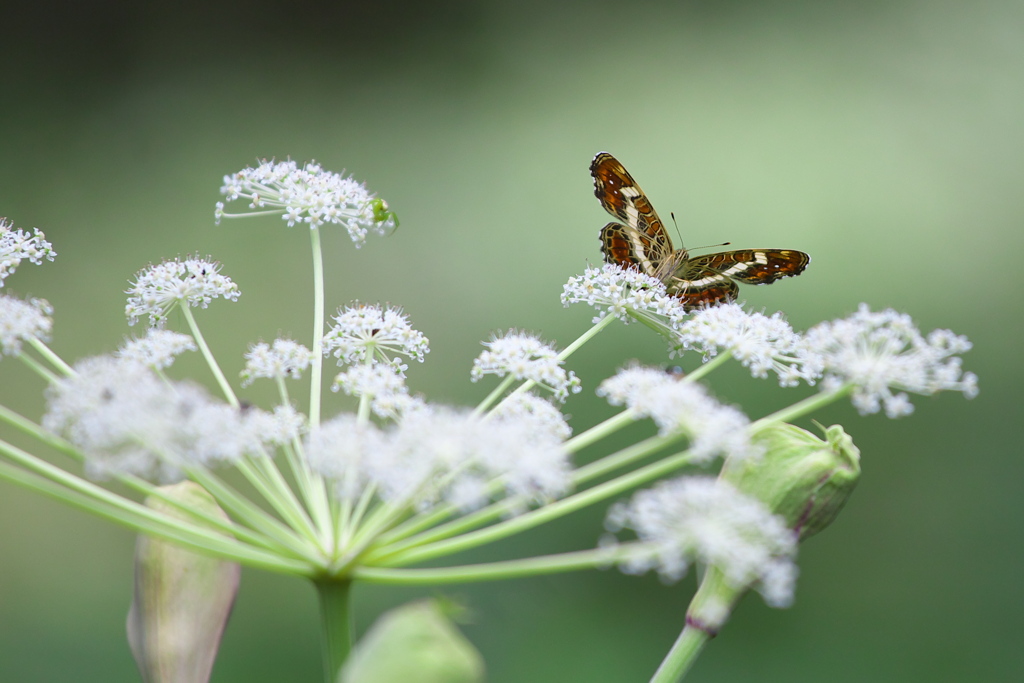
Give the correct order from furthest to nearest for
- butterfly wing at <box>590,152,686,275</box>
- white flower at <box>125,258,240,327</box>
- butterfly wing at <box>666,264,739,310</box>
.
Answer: butterfly wing at <box>590,152,686,275</box>
butterfly wing at <box>666,264,739,310</box>
white flower at <box>125,258,240,327</box>

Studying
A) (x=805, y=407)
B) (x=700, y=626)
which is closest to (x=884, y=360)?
(x=805, y=407)

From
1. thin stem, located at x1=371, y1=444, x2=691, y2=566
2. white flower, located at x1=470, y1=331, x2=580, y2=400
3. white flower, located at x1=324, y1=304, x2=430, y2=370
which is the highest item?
white flower, located at x1=324, y1=304, x2=430, y2=370

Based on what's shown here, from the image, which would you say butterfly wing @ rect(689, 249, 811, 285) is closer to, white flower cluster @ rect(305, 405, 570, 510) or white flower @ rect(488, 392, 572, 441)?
white flower @ rect(488, 392, 572, 441)

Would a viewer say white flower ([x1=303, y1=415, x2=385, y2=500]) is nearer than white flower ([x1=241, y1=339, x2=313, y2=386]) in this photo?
Yes

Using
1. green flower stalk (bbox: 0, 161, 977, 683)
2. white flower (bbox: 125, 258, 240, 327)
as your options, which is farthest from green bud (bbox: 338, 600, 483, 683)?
white flower (bbox: 125, 258, 240, 327)

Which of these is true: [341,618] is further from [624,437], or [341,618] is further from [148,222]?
[148,222]

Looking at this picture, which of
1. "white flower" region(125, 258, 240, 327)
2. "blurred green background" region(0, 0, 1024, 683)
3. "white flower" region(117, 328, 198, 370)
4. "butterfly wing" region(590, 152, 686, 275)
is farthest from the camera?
"blurred green background" region(0, 0, 1024, 683)

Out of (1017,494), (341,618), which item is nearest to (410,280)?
(1017,494)
